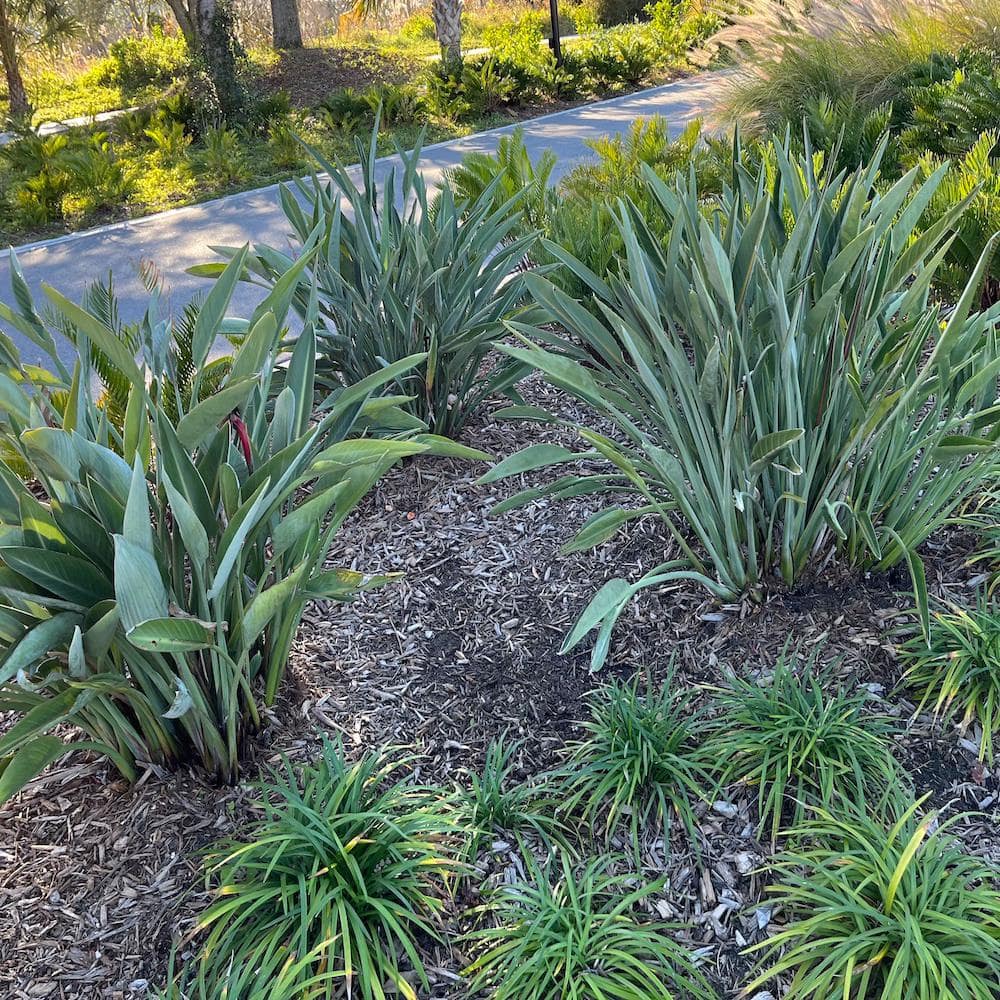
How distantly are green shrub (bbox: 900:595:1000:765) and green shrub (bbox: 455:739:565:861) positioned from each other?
93 centimetres

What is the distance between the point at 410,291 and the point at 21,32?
1440 centimetres

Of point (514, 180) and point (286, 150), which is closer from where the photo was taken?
point (514, 180)

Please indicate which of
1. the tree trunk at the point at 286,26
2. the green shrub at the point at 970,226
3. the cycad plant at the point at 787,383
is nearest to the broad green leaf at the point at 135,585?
the cycad plant at the point at 787,383

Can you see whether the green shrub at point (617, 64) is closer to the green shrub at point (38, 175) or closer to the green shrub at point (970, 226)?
the green shrub at point (38, 175)

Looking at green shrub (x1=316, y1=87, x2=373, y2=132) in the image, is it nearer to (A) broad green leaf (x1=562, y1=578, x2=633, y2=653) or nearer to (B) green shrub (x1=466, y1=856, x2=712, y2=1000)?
(A) broad green leaf (x1=562, y1=578, x2=633, y2=653)

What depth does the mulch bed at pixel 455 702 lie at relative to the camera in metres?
1.99

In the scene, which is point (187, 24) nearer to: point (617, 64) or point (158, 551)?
point (617, 64)

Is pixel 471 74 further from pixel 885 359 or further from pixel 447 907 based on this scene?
pixel 447 907

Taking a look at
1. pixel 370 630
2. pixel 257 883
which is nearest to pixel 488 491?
pixel 370 630

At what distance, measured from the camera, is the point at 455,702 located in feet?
8.38

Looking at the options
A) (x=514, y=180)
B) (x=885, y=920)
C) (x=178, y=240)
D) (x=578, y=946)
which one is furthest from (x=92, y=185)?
(x=885, y=920)

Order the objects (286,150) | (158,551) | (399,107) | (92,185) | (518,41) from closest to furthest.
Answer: (158,551)
(92,185)
(286,150)
(399,107)
(518,41)

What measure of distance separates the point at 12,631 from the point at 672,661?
1.48m

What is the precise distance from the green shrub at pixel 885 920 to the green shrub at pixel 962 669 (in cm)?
37
